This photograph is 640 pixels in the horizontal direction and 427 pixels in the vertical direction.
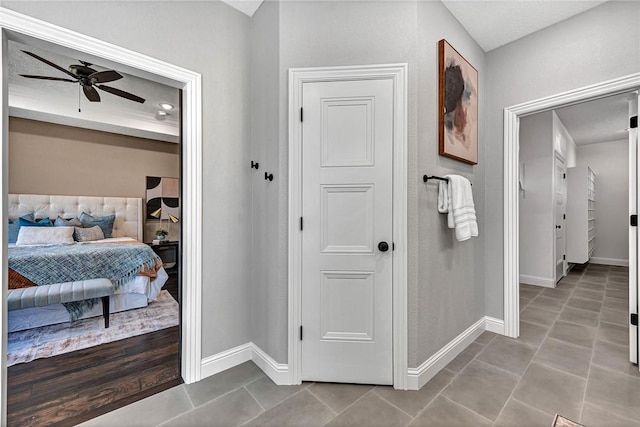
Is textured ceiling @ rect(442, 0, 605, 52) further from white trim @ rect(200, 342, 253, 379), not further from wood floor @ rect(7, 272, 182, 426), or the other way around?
wood floor @ rect(7, 272, 182, 426)

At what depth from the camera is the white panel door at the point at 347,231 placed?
5.83 ft

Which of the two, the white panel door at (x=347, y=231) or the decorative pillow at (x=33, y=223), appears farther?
the decorative pillow at (x=33, y=223)

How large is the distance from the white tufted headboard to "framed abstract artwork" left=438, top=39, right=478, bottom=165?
5.22 meters

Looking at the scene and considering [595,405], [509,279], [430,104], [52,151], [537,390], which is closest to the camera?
[595,405]

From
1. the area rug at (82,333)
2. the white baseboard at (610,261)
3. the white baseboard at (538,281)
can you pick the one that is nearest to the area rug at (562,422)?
the area rug at (82,333)

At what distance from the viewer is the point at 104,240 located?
415 cm

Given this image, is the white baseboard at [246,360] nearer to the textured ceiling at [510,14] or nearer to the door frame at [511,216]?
the door frame at [511,216]

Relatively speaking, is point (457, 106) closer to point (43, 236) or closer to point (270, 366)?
point (270, 366)

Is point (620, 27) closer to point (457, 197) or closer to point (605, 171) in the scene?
point (457, 197)

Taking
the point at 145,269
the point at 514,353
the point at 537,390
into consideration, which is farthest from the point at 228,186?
the point at 514,353

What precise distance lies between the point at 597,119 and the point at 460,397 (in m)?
5.26

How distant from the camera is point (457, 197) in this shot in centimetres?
196

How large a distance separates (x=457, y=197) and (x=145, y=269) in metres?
3.46

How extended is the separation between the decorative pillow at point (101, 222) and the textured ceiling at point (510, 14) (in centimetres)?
532
